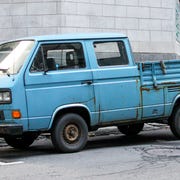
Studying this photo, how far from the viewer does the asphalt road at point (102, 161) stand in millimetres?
7531

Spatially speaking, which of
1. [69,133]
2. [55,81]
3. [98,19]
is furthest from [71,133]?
[98,19]

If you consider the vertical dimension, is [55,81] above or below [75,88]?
above

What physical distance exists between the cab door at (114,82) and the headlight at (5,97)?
1.65 m

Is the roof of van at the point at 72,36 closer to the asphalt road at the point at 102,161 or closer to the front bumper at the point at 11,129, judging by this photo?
the front bumper at the point at 11,129

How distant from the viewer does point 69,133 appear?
9422 millimetres

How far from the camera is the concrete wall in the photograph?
16.3 metres

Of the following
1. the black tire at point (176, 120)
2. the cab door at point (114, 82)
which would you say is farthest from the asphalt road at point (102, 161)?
the cab door at point (114, 82)

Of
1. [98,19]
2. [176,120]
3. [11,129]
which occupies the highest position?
[98,19]

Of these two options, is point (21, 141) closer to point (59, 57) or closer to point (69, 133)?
point (69, 133)

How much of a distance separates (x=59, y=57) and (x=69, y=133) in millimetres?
1387

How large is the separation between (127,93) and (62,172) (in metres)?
2.64

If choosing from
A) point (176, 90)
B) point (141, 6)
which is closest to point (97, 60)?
point (176, 90)

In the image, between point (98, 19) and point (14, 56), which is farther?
point (98, 19)

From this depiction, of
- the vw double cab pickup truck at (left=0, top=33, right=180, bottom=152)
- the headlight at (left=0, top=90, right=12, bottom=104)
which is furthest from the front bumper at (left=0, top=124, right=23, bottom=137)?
the headlight at (left=0, top=90, right=12, bottom=104)
